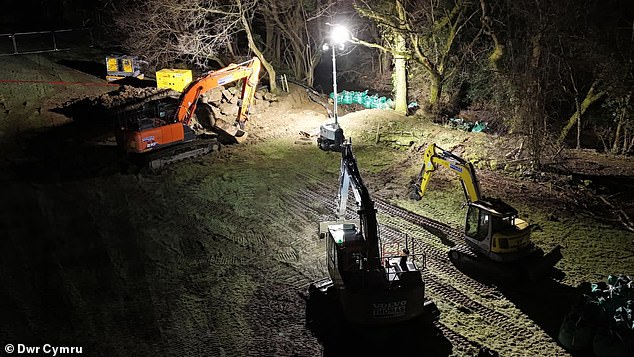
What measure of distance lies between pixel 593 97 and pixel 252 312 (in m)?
16.4

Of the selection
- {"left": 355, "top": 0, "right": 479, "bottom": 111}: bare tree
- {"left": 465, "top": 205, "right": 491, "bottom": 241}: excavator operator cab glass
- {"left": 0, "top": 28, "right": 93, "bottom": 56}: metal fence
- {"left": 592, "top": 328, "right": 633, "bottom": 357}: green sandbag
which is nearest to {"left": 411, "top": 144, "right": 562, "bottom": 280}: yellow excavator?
{"left": 465, "top": 205, "right": 491, "bottom": 241}: excavator operator cab glass

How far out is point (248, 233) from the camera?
1569 cm

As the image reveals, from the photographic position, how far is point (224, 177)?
19.6 m

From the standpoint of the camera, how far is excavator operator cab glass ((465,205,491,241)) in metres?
13.1

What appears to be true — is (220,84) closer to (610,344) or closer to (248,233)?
(248,233)

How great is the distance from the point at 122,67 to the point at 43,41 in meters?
9.95

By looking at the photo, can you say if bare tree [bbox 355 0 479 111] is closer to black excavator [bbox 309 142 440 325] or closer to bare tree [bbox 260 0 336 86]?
bare tree [bbox 260 0 336 86]

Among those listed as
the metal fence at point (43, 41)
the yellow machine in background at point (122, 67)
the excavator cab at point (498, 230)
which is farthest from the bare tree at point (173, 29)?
the excavator cab at point (498, 230)

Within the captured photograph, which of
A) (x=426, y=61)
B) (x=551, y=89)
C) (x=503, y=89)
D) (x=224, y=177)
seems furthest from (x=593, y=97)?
(x=224, y=177)

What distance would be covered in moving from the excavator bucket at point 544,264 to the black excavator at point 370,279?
8.51 ft

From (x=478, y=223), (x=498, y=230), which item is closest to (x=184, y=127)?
(x=478, y=223)

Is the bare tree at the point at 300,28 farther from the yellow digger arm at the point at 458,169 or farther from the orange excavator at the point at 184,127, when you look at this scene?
the yellow digger arm at the point at 458,169

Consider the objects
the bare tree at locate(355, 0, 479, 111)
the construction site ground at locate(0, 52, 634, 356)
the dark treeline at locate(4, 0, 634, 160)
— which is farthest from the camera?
the bare tree at locate(355, 0, 479, 111)

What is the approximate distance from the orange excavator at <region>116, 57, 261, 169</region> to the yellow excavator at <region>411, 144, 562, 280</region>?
11.0m
